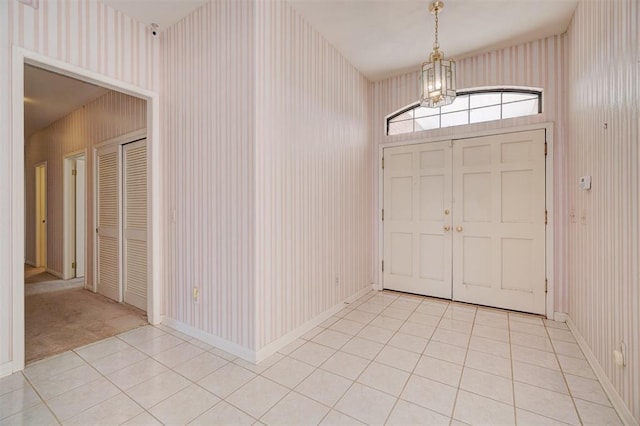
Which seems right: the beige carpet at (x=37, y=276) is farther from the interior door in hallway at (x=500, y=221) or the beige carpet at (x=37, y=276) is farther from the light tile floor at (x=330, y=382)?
the interior door in hallway at (x=500, y=221)

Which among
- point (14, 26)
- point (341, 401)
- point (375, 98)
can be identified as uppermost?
point (375, 98)

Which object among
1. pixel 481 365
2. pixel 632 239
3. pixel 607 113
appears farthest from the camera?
pixel 481 365

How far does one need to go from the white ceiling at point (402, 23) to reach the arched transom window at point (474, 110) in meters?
0.53

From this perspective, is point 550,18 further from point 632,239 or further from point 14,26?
point 14,26

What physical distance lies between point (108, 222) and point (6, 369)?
229 centimetres

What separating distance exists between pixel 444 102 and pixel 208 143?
6.83 ft

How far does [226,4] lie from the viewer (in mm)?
2514

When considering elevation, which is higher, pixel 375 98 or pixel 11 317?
pixel 375 98

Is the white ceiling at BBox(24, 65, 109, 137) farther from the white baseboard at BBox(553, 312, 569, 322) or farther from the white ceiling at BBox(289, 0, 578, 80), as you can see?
the white baseboard at BBox(553, 312, 569, 322)

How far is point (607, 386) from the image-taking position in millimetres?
1912

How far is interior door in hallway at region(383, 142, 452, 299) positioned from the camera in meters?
3.83

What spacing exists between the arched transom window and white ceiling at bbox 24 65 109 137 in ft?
14.0

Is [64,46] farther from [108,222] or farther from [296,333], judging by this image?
[296,333]

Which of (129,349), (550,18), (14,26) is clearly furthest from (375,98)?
(129,349)
